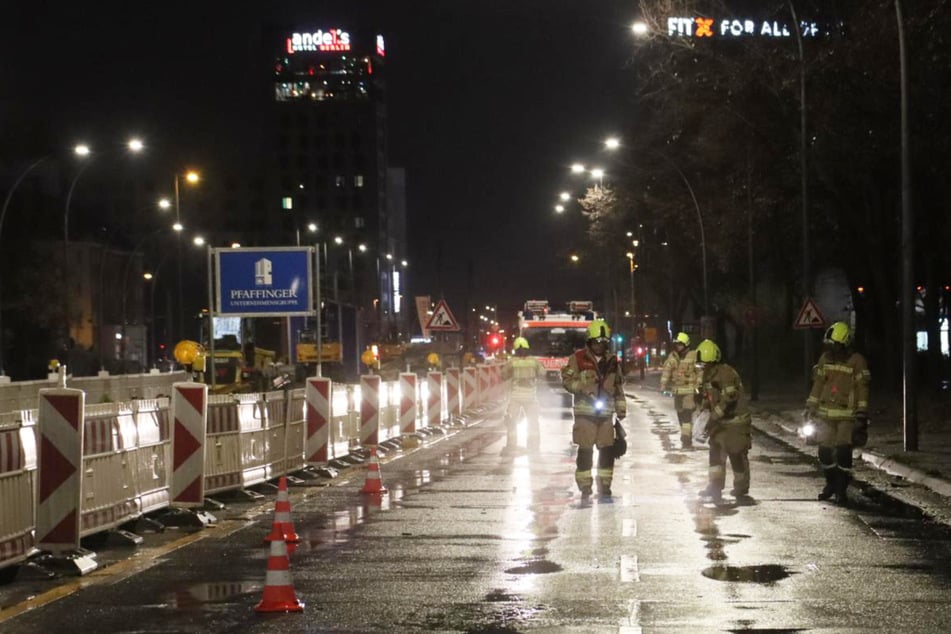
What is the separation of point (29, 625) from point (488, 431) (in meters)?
24.6

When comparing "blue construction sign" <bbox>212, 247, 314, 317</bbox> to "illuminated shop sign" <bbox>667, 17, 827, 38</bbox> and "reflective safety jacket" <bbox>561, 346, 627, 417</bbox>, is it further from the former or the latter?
"illuminated shop sign" <bbox>667, 17, 827, 38</bbox>

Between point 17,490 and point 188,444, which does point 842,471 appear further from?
point 17,490

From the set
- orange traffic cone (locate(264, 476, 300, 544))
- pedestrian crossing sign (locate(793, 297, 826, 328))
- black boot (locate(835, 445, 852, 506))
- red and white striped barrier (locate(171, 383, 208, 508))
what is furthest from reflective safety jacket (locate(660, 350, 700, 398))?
orange traffic cone (locate(264, 476, 300, 544))

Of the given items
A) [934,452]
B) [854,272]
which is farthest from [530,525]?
[854,272]

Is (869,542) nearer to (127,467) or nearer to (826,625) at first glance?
(826,625)

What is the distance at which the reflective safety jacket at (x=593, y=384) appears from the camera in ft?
56.1

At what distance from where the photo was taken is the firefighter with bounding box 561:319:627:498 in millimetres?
17109

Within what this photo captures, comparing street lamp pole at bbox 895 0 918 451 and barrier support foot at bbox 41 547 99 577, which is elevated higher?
street lamp pole at bbox 895 0 918 451

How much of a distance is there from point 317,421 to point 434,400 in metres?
12.7

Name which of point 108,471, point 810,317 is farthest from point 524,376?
point 108,471

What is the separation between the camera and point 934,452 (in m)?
24.3

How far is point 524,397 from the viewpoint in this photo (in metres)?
26.8

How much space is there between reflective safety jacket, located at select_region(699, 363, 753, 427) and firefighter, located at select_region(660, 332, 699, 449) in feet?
27.0

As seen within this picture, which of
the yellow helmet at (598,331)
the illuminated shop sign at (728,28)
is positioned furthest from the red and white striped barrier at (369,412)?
the illuminated shop sign at (728,28)
